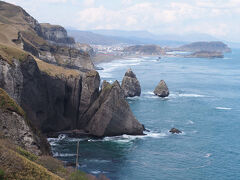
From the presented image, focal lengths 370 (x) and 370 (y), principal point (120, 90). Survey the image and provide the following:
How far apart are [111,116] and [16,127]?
90.7ft

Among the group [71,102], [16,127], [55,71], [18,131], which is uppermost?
[55,71]

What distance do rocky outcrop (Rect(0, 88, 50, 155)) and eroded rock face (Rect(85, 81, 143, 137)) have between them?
25.8 m

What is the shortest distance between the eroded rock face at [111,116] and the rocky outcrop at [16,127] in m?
25.8

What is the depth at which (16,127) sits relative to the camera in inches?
1345

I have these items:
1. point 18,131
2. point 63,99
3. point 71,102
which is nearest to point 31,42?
point 63,99

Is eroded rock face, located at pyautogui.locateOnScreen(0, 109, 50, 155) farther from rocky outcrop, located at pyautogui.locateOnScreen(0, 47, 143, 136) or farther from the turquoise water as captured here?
rocky outcrop, located at pyautogui.locateOnScreen(0, 47, 143, 136)

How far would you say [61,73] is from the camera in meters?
64.9

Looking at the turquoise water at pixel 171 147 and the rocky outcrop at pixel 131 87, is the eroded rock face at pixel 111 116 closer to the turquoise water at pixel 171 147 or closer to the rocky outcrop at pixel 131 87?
the turquoise water at pixel 171 147

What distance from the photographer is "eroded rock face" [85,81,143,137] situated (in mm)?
60750

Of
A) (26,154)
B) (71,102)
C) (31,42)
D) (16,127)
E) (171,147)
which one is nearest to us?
(26,154)

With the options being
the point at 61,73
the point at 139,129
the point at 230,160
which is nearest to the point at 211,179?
the point at 230,160

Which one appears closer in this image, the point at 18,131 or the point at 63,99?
the point at 18,131

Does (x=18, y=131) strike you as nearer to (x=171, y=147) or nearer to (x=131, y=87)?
(x=171, y=147)

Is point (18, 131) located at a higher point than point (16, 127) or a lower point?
lower
